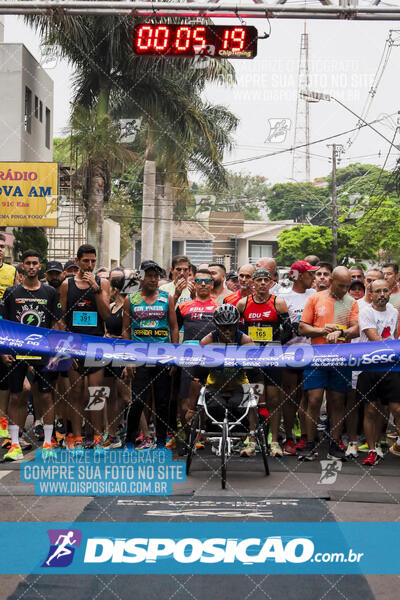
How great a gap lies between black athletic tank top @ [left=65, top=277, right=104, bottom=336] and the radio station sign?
17.2m

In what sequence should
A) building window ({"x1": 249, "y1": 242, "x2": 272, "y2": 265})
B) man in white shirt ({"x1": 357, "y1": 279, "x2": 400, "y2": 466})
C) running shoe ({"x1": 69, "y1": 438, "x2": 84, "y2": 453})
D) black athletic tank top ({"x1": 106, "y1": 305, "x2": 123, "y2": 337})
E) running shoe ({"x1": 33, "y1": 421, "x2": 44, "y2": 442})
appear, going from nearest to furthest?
man in white shirt ({"x1": 357, "y1": 279, "x2": 400, "y2": 466}), running shoe ({"x1": 69, "y1": 438, "x2": 84, "y2": 453}), black athletic tank top ({"x1": 106, "y1": 305, "x2": 123, "y2": 337}), running shoe ({"x1": 33, "y1": 421, "x2": 44, "y2": 442}), building window ({"x1": 249, "y1": 242, "x2": 272, "y2": 265})

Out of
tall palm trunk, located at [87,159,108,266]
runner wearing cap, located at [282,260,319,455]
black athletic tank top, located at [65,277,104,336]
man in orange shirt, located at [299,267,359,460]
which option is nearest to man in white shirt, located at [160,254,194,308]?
black athletic tank top, located at [65,277,104,336]

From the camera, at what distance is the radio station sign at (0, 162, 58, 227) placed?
26.4 meters

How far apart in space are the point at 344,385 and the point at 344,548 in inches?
146

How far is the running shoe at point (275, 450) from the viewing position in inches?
372

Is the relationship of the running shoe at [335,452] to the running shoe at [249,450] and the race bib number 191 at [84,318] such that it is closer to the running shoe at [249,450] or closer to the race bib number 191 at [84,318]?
the running shoe at [249,450]

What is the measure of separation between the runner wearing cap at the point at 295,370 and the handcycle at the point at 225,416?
1225 millimetres

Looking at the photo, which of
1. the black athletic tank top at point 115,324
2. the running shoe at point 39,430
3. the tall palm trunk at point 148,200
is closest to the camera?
the black athletic tank top at point 115,324

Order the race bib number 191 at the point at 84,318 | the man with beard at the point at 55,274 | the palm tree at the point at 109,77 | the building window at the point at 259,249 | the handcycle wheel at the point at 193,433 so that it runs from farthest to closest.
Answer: the building window at the point at 259,249
the palm tree at the point at 109,77
the man with beard at the point at 55,274
the race bib number 191 at the point at 84,318
the handcycle wheel at the point at 193,433

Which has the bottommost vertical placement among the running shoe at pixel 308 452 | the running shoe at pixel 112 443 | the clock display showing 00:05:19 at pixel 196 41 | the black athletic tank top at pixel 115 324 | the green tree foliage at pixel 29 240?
the running shoe at pixel 112 443

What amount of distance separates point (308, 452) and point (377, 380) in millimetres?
1023

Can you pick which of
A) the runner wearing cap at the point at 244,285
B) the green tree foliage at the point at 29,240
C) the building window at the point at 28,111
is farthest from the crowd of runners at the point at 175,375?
the building window at the point at 28,111

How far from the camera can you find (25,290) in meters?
9.56

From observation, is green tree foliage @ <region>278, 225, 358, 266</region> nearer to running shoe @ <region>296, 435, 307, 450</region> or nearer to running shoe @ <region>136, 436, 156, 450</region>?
running shoe @ <region>296, 435, 307, 450</region>
